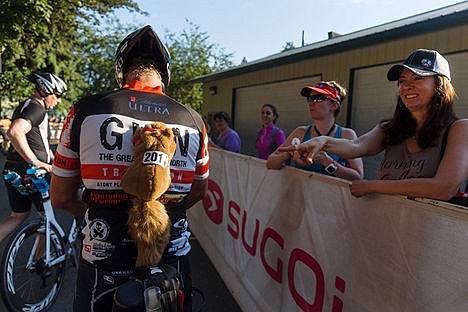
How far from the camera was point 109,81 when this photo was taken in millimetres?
26766

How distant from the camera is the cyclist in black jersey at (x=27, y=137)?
3162 mm

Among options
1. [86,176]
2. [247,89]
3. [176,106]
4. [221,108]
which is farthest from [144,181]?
[221,108]

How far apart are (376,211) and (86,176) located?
1361 millimetres

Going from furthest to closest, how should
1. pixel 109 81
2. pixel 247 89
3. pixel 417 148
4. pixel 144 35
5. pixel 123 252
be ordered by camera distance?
pixel 109 81, pixel 247 89, pixel 417 148, pixel 144 35, pixel 123 252

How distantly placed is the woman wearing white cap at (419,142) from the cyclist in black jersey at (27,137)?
2.39 meters

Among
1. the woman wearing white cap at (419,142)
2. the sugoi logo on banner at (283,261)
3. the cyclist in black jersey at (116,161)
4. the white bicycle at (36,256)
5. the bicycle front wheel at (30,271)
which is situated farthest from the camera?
the white bicycle at (36,256)

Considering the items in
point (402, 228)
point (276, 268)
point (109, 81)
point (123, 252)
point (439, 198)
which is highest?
point (109, 81)

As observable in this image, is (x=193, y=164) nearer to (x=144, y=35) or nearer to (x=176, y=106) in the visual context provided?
(x=176, y=106)

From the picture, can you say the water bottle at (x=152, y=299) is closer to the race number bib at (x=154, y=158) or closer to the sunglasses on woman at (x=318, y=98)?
the race number bib at (x=154, y=158)

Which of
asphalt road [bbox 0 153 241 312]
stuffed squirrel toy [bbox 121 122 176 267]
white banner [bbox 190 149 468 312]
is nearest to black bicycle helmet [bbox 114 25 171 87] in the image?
stuffed squirrel toy [bbox 121 122 176 267]

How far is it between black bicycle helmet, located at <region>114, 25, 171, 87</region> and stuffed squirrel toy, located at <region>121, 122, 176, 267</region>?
1.42 ft

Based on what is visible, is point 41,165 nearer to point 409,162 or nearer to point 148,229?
point 148,229

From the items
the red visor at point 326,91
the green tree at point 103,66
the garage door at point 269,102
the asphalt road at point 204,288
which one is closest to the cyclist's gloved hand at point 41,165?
the asphalt road at point 204,288

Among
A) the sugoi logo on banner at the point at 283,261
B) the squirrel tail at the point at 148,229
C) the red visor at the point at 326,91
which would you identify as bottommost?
the sugoi logo on banner at the point at 283,261
